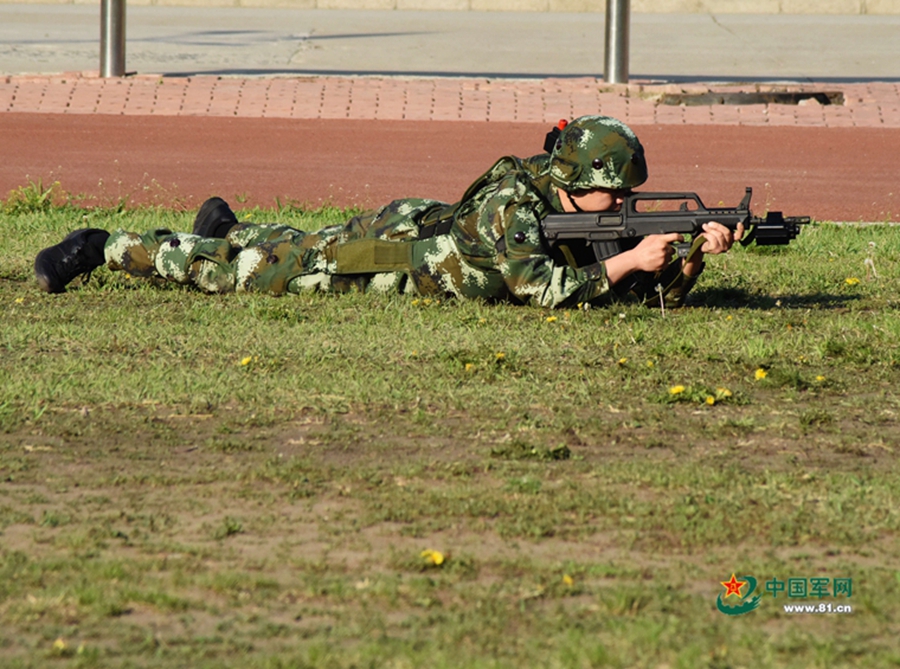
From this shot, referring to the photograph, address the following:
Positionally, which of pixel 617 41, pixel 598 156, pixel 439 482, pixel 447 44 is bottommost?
pixel 439 482

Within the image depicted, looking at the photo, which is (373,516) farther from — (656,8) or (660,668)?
(656,8)

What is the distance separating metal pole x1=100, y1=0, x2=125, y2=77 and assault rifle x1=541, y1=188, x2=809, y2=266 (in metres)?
9.20

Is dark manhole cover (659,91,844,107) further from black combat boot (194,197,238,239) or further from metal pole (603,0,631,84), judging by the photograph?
black combat boot (194,197,238,239)

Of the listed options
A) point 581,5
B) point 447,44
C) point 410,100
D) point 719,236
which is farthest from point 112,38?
point 581,5

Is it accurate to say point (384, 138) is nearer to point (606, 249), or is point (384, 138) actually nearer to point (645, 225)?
point (606, 249)

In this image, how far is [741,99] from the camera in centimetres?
1381

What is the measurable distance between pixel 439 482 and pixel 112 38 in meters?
11.1

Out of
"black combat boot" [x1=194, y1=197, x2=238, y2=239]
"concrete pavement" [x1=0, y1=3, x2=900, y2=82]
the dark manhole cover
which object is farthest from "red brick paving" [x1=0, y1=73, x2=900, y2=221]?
"black combat boot" [x1=194, y1=197, x2=238, y2=239]

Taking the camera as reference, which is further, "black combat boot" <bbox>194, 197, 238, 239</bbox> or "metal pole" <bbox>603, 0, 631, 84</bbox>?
"metal pole" <bbox>603, 0, 631, 84</bbox>

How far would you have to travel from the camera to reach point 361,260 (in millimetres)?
6199

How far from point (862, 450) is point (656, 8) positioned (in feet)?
67.9

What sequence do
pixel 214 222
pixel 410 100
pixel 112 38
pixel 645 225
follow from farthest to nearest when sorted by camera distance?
pixel 112 38 → pixel 410 100 → pixel 214 222 → pixel 645 225

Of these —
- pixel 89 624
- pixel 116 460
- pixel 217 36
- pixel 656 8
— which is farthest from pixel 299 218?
pixel 656 8

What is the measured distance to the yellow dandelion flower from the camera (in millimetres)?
3271
